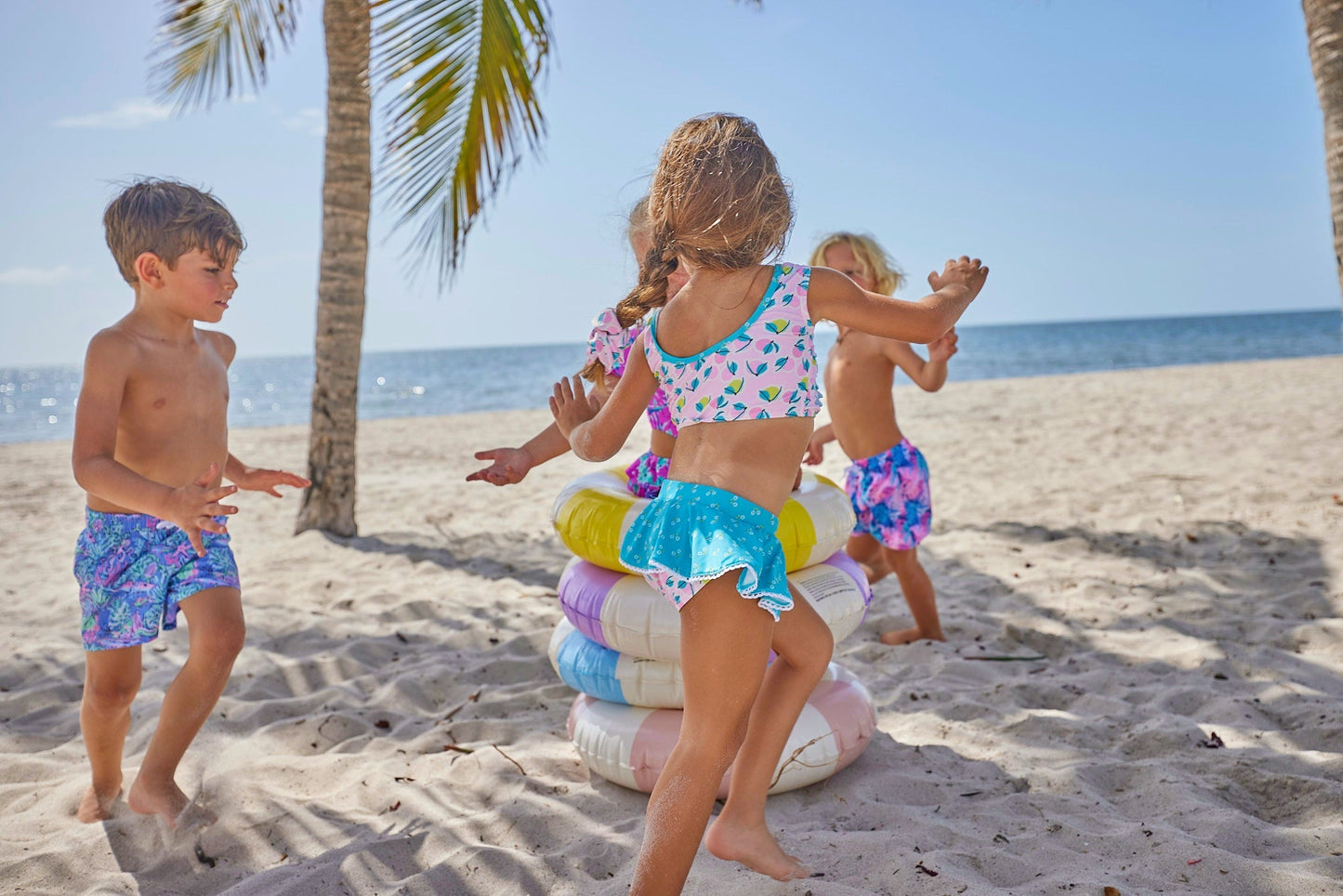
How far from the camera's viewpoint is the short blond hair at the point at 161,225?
2.71m

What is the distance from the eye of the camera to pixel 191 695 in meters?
2.63

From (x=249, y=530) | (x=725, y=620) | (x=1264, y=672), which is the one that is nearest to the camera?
(x=725, y=620)

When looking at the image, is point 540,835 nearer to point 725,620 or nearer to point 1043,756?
point 725,620

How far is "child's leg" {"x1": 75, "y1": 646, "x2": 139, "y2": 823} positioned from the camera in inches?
110

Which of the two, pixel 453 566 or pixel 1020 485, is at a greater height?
pixel 1020 485

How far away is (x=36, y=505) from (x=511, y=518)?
503 centimetres

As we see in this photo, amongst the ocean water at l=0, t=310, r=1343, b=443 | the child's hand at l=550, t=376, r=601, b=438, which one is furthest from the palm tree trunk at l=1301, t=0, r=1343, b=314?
the ocean water at l=0, t=310, r=1343, b=443

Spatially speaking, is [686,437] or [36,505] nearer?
[686,437]

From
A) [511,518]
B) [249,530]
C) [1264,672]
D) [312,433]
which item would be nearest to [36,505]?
[249,530]

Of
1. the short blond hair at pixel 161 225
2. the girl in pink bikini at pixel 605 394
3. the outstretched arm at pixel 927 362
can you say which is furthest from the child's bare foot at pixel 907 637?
the short blond hair at pixel 161 225

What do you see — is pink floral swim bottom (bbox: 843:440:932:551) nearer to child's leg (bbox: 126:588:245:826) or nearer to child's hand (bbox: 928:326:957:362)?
child's hand (bbox: 928:326:957:362)

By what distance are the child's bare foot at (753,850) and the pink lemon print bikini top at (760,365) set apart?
3.39 ft

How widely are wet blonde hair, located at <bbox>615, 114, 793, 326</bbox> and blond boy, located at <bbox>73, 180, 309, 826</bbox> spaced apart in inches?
55.4

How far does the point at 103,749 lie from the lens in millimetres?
2855
